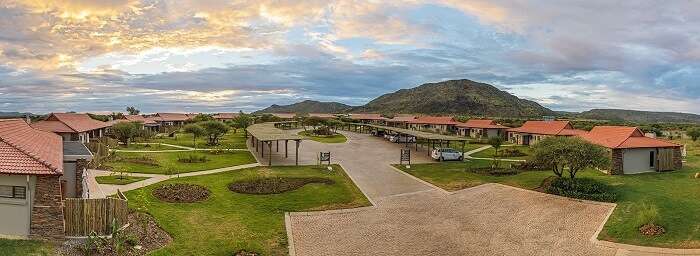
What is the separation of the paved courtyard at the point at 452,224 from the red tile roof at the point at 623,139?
1375 centimetres

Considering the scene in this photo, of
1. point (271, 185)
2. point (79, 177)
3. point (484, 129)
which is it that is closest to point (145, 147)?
point (271, 185)

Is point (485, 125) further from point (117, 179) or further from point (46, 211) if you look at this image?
point (46, 211)

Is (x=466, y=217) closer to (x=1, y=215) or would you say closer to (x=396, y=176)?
(x=396, y=176)

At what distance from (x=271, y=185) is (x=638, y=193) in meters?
24.9

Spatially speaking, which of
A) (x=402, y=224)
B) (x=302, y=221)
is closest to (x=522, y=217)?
(x=402, y=224)

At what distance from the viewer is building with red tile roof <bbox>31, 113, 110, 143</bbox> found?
184 ft

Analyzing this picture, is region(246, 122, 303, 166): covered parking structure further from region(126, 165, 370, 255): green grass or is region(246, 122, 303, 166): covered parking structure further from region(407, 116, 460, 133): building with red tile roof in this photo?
region(407, 116, 460, 133): building with red tile roof

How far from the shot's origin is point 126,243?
765 inches

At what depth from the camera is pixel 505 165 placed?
4684 cm

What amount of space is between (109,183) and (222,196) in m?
8.92

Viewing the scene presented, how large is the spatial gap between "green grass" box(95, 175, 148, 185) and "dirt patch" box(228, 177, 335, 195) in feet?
23.8

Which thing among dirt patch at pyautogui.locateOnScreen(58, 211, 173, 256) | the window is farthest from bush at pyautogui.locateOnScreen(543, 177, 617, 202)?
the window

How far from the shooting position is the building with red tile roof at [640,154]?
39906 millimetres

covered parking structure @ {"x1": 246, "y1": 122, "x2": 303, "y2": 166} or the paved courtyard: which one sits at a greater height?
covered parking structure @ {"x1": 246, "y1": 122, "x2": 303, "y2": 166}
